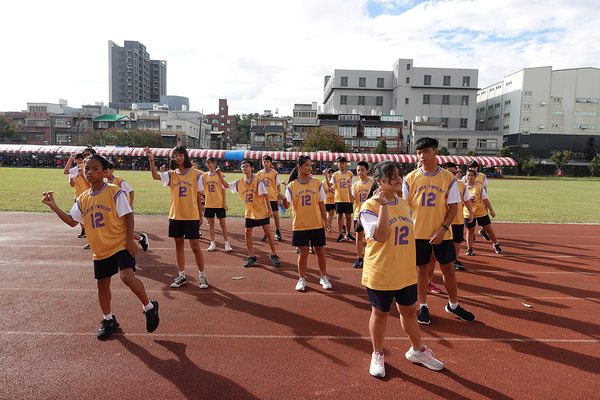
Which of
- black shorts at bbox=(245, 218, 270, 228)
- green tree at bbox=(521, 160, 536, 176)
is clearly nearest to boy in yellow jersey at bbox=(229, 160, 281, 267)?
black shorts at bbox=(245, 218, 270, 228)

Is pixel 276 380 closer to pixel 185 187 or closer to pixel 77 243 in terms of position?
pixel 185 187

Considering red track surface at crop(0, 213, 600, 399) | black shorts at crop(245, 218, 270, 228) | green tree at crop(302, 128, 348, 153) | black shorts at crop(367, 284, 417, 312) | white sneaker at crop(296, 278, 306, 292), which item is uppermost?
green tree at crop(302, 128, 348, 153)

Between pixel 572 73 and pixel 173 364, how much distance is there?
84.4 m

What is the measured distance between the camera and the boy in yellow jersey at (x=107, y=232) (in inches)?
151

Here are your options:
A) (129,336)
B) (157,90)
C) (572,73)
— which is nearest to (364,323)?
(129,336)

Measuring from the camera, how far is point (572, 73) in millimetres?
65125

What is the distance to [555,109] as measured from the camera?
6575cm

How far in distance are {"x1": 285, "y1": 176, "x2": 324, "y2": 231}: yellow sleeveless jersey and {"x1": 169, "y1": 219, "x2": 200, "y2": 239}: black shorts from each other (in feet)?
5.03

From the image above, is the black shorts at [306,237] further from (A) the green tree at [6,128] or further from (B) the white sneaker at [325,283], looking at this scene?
(A) the green tree at [6,128]

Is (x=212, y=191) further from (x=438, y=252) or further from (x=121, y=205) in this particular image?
(x=438, y=252)

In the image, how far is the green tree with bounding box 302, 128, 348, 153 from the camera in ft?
175

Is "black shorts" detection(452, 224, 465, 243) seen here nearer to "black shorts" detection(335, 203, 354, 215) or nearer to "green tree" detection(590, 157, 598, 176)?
"black shorts" detection(335, 203, 354, 215)

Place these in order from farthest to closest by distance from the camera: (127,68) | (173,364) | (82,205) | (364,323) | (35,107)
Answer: (127,68) → (35,107) → (364,323) → (82,205) → (173,364)

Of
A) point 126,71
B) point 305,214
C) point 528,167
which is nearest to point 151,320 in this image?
point 305,214
